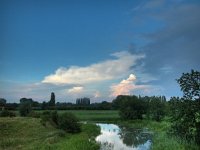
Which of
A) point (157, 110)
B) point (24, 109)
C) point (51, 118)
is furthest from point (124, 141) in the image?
point (157, 110)

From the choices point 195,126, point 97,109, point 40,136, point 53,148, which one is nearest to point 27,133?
point 40,136

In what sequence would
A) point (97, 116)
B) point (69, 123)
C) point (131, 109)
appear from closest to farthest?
point (69, 123) → point (131, 109) → point (97, 116)

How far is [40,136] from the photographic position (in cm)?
4425

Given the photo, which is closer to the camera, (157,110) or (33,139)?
(33,139)

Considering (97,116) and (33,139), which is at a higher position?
(97,116)

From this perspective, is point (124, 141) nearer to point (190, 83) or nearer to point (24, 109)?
point (190, 83)

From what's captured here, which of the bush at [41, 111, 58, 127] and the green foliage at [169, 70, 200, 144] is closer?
the green foliage at [169, 70, 200, 144]

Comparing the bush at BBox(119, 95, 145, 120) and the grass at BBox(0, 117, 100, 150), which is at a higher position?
the bush at BBox(119, 95, 145, 120)

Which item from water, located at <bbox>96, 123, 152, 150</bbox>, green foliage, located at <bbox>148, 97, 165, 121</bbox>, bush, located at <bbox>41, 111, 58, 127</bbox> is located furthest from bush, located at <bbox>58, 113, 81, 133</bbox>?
green foliage, located at <bbox>148, 97, 165, 121</bbox>

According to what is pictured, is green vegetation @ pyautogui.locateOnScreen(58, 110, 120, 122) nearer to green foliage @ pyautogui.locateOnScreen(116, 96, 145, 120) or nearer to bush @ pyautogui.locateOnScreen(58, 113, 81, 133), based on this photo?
green foliage @ pyautogui.locateOnScreen(116, 96, 145, 120)

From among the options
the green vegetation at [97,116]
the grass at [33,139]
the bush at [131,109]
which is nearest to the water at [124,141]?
the grass at [33,139]

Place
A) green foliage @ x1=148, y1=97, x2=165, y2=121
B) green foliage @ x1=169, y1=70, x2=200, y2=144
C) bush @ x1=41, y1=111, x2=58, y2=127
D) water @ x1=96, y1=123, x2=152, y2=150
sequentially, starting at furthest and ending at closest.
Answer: green foliage @ x1=148, y1=97, x2=165, y2=121
bush @ x1=41, y1=111, x2=58, y2=127
water @ x1=96, y1=123, x2=152, y2=150
green foliage @ x1=169, y1=70, x2=200, y2=144

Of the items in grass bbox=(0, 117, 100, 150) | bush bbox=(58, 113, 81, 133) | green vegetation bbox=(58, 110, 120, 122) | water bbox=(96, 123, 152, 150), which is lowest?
water bbox=(96, 123, 152, 150)

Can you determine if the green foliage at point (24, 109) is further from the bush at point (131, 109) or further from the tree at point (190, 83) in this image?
the tree at point (190, 83)
